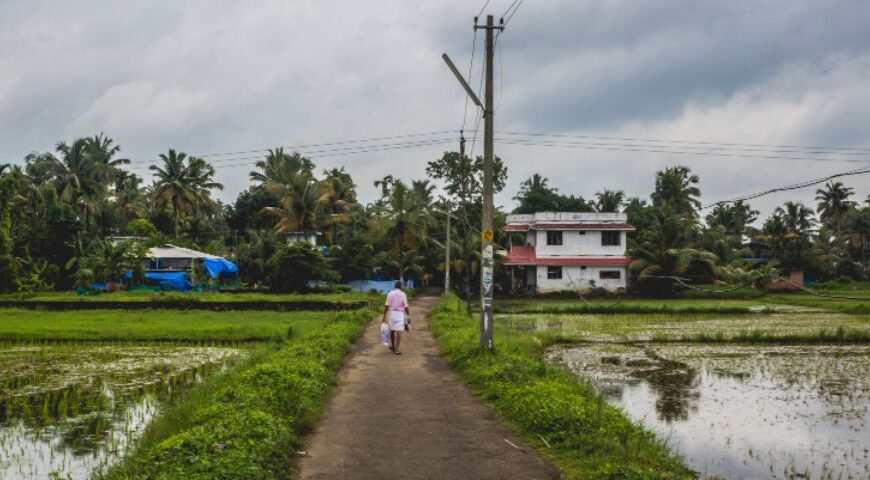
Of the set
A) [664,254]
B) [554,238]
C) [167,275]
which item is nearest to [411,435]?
[664,254]

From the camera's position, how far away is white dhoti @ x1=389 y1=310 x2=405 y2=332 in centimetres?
1700

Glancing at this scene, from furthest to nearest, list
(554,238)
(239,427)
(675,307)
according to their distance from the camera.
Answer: (554,238), (675,307), (239,427)

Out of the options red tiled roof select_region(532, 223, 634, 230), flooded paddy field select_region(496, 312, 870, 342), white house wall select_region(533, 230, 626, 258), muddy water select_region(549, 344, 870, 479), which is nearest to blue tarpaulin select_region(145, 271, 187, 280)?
red tiled roof select_region(532, 223, 634, 230)

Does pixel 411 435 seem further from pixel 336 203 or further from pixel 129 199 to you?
pixel 129 199

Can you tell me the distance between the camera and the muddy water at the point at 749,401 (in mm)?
9367

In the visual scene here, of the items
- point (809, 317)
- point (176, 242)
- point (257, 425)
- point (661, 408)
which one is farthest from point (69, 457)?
point (176, 242)

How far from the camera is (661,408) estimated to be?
12.7 meters

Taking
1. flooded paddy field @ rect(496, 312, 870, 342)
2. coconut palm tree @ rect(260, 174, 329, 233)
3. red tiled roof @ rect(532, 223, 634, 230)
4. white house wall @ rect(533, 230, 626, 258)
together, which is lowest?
flooded paddy field @ rect(496, 312, 870, 342)

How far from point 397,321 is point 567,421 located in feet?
28.0

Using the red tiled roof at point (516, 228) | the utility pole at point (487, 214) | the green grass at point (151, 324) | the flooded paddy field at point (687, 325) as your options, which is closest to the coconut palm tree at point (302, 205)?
the red tiled roof at point (516, 228)

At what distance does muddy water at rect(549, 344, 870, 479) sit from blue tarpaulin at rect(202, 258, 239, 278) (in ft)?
94.4

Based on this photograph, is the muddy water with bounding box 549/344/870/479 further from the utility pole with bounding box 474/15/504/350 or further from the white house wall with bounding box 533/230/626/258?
the white house wall with bounding box 533/230/626/258

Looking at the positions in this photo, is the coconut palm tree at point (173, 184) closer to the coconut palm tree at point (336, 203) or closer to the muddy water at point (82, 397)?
the coconut palm tree at point (336, 203)

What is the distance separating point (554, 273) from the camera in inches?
1844
